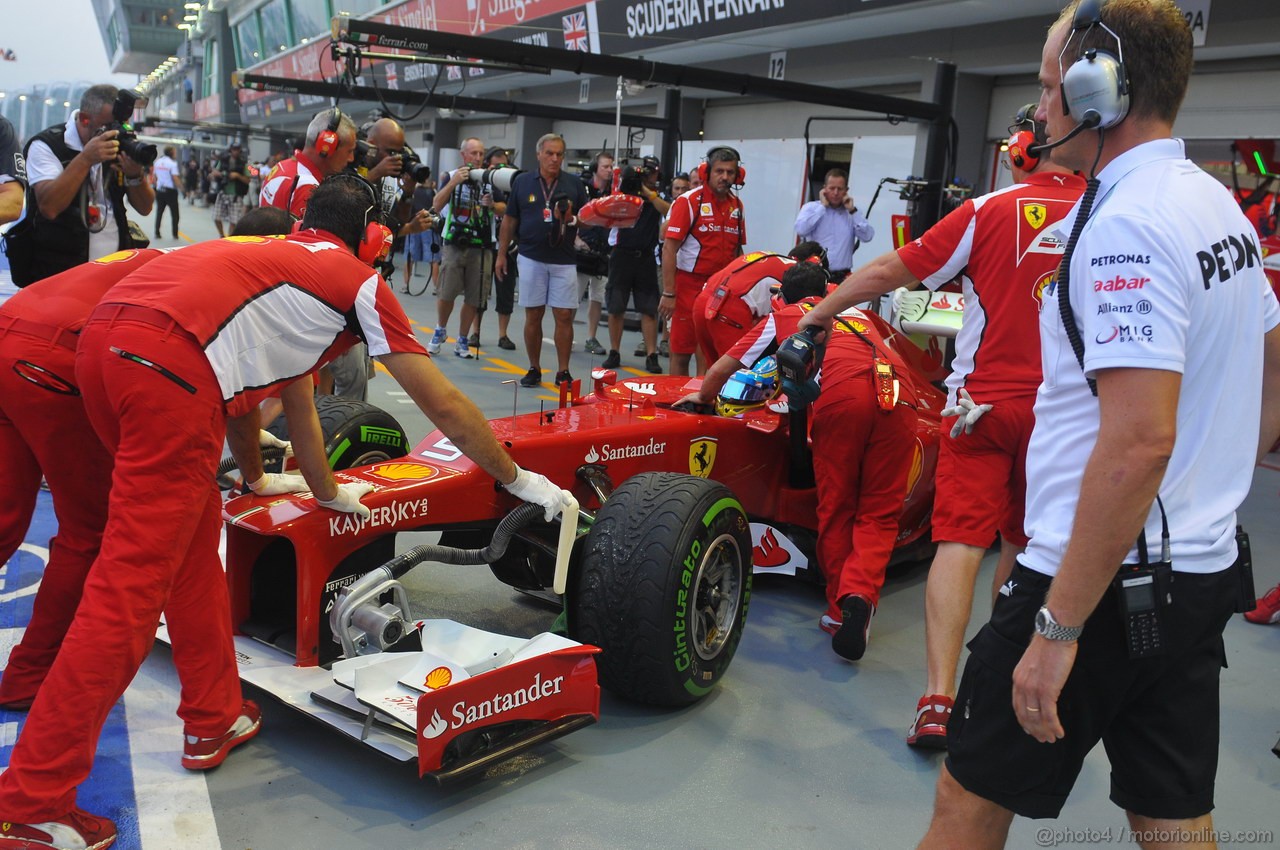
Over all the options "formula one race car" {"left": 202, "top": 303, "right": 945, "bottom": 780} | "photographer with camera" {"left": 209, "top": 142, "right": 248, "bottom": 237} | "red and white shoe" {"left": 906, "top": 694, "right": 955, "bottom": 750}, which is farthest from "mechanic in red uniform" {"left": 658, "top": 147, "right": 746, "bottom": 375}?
"photographer with camera" {"left": 209, "top": 142, "right": 248, "bottom": 237}

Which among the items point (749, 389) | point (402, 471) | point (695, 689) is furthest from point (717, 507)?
point (749, 389)

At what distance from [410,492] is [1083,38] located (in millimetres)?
2300

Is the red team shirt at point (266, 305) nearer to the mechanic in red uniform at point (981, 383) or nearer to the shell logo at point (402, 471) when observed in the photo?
the shell logo at point (402, 471)

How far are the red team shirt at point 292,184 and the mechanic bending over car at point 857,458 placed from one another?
2.60 meters

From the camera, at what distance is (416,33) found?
267 inches

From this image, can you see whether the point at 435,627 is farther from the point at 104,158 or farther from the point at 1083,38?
the point at 104,158

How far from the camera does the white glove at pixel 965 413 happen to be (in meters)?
3.28

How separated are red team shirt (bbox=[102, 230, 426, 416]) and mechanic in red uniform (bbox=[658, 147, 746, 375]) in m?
5.04

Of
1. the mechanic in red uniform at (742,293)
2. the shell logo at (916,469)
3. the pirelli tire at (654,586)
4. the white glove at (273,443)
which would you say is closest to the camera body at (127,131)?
the white glove at (273,443)

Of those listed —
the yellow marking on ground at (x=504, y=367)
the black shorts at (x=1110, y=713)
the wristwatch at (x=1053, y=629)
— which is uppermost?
the wristwatch at (x=1053, y=629)

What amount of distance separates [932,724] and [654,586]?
935 mm

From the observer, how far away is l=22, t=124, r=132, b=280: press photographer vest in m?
5.00

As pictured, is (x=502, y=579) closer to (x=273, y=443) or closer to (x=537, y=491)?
(x=537, y=491)

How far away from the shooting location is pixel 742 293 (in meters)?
5.86
